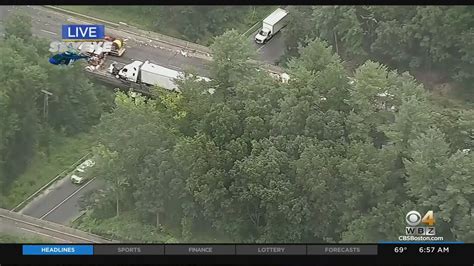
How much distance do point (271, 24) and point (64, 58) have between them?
0.99 meters

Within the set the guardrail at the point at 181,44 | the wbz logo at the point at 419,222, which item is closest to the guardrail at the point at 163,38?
the guardrail at the point at 181,44

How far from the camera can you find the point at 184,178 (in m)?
3.72

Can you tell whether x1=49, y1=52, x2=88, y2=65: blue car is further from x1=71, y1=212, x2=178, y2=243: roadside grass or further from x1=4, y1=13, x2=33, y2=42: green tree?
x1=71, y1=212, x2=178, y2=243: roadside grass

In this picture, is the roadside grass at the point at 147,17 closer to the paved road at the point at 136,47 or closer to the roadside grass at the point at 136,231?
the paved road at the point at 136,47

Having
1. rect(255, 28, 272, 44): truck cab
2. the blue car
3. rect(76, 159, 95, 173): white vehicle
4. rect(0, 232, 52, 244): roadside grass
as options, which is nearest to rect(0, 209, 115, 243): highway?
rect(0, 232, 52, 244): roadside grass

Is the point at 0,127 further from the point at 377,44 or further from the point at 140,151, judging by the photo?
the point at 377,44

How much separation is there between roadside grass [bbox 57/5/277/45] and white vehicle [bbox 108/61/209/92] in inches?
6.9

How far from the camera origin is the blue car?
3736 millimetres

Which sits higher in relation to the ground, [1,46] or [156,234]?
[1,46]

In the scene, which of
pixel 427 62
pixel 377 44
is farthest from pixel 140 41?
pixel 427 62

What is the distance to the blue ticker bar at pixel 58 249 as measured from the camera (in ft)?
11.8

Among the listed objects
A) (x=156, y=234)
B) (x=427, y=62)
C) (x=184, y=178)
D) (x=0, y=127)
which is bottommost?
(x=156, y=234)

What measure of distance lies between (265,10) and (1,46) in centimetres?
124

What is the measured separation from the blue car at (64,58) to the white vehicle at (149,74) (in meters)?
0.18
